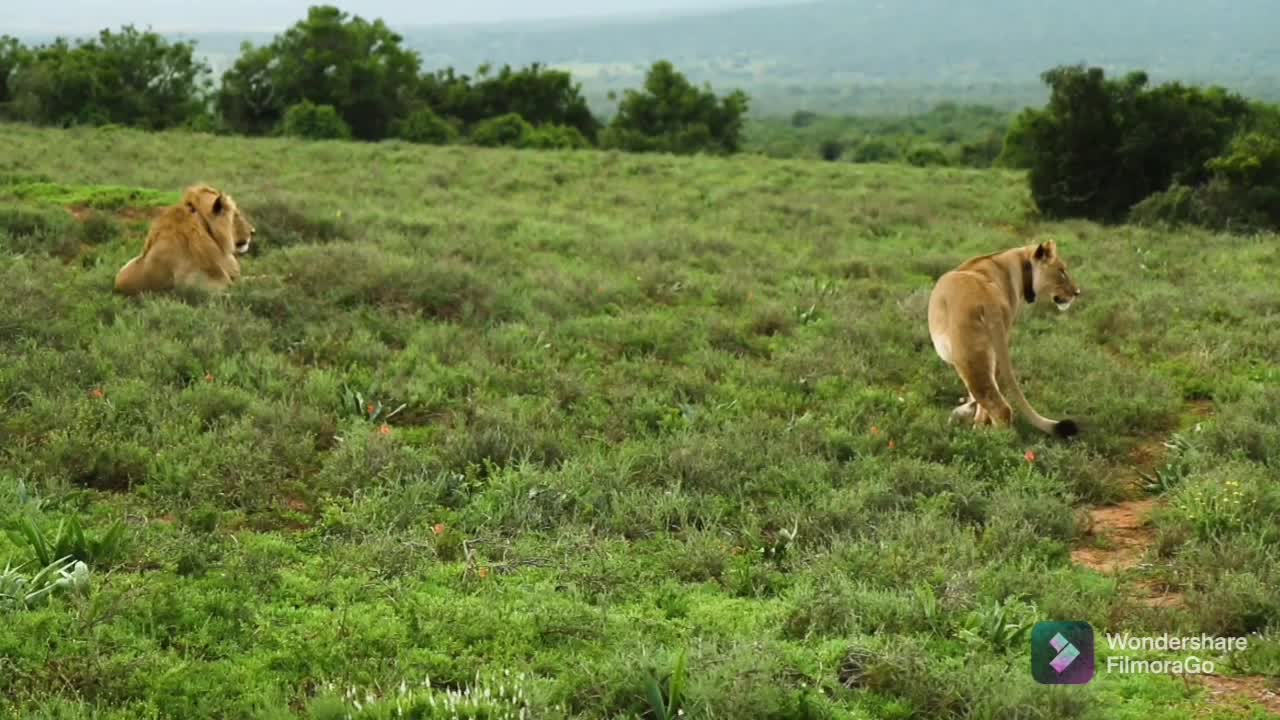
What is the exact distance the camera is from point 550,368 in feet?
30.2

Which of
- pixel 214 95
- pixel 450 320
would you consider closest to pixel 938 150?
pixel 214 95

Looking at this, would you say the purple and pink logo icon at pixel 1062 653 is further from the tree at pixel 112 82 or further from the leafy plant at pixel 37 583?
the tree at pixel 112 82

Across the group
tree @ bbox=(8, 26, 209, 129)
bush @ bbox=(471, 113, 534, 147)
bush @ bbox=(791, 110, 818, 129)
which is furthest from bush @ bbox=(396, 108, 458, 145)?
bush @ bbox=(791, 110, 818, 129)

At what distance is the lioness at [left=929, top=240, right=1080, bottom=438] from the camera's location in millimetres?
8133

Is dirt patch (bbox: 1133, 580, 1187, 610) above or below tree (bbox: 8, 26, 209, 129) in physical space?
below

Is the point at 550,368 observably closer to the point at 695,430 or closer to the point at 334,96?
the point at 695,430

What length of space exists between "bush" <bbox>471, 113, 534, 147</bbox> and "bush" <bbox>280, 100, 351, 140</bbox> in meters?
4.44

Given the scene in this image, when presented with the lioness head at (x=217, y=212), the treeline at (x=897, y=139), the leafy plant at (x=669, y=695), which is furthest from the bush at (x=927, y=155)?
the leafy plant at (x=669, y=695)

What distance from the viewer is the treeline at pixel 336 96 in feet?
108

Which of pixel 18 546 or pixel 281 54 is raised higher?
pixel 281 54

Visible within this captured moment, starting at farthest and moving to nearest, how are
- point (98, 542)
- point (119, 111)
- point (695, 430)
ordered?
point (119, 111) < point (695, 430) < point (98, 542)

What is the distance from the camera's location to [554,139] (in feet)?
116

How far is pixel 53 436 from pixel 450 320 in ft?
14.7

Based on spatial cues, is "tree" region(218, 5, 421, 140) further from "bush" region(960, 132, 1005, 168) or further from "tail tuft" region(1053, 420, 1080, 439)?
"tail tuft" region(1053, 420, 1080, 439)
